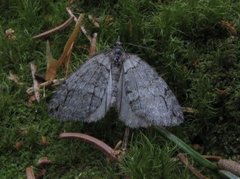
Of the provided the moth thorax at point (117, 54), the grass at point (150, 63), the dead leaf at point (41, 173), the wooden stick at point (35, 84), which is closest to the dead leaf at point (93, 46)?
the grass at point (150, 63)

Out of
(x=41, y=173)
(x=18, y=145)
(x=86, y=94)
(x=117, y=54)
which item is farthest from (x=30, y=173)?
(x=117, y=54)

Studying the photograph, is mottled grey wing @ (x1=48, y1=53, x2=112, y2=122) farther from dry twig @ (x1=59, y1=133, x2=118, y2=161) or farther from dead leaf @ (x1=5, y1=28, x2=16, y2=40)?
dead leaf @ (x1=5, y1=28, x2=16, y2=40)

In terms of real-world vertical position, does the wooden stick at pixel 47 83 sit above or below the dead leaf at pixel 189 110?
above

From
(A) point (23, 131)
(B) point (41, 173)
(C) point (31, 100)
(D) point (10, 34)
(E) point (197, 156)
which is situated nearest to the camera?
(E) point (197, 156)

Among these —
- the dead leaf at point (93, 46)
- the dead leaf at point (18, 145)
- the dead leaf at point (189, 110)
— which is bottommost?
the dead leaf at point (18, 145)

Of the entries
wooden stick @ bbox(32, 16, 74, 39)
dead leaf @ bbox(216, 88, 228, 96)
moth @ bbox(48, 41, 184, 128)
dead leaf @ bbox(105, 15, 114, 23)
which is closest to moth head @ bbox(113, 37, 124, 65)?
moth @ bbox(48, 41, 184, 128)

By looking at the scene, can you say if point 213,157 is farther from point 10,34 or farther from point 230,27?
point 10,34

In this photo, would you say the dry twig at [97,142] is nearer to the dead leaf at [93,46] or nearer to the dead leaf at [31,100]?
the dead leaf at [31,100]
